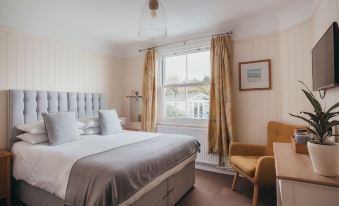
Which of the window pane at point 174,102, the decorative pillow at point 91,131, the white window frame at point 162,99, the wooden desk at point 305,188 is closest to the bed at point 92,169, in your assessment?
the decorative pillow at point 91,131

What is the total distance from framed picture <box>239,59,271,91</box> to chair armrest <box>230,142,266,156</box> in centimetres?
94

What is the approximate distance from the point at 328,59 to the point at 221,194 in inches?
77.4

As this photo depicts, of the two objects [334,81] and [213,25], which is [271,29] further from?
[334,81]

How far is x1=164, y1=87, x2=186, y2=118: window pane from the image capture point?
3821 millimetres

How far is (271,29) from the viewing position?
2893 millimetres

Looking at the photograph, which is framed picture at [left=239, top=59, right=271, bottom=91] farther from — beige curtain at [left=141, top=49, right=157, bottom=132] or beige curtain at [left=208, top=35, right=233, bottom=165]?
beige curtain at [left=141, top=49, right=157, bottom=132]

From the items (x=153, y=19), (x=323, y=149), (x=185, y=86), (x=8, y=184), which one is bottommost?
(x=8, y=184)

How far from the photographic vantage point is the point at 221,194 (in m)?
2.53

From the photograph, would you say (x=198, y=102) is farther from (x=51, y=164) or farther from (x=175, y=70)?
(x=51, y=164)

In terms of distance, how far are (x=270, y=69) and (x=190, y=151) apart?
177cm

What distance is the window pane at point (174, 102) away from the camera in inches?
150

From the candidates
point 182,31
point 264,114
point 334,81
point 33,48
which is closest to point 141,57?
point 182,31

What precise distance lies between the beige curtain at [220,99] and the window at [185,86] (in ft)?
0.86

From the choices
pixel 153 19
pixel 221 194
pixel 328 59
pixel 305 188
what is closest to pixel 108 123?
pixel 153 19
